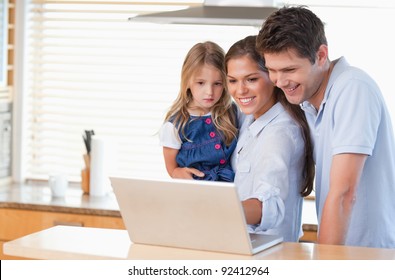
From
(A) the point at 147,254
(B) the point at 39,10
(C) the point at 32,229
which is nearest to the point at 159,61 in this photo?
(B) the point at 39,10

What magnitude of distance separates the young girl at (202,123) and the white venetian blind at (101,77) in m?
1.03

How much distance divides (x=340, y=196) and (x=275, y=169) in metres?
0.24

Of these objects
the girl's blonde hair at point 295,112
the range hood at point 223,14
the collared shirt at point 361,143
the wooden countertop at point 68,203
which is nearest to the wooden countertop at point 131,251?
the collared shirt at point 361,143

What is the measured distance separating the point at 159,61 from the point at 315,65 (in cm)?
179

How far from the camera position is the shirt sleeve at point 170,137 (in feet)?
9.92

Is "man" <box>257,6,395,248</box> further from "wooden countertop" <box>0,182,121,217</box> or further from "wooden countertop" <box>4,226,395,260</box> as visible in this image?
"wooden countertop" <box>0,182,121,217</box>

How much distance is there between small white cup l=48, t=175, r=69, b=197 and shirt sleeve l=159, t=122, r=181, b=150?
961mm

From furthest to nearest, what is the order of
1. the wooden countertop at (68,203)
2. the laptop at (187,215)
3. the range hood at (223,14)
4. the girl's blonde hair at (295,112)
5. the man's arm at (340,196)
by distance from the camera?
1. the wooden countertop at (68,203)
2. the range hood at (223,14)
3. the girl's blonde hair at (295,112)
4. the man's arm at (340,196)
5. the laptop at (187,215)

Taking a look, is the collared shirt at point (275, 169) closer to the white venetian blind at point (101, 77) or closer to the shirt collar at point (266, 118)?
the shirt collar at point (266, 118)

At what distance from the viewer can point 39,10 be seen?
4.25 metres

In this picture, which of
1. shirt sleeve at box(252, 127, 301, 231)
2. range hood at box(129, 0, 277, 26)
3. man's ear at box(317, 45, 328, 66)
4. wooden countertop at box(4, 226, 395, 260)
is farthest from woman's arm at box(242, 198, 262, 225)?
range hood at box(129, 0, 277, 26)

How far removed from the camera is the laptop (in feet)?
6.62
